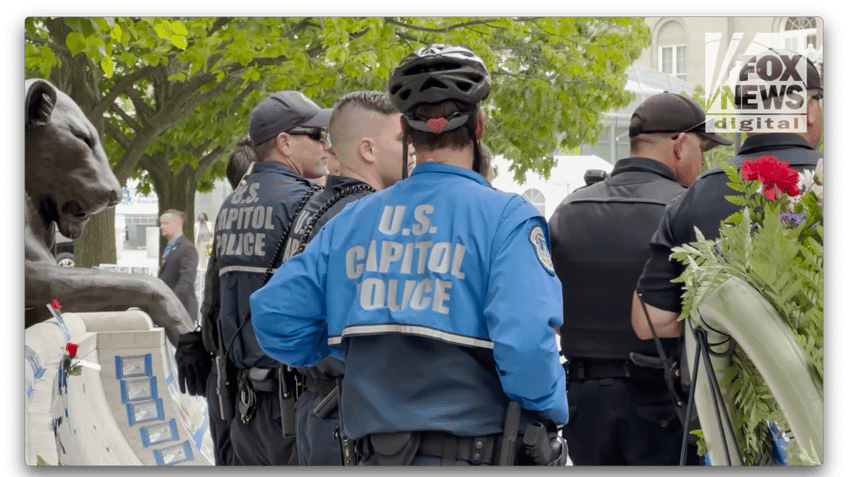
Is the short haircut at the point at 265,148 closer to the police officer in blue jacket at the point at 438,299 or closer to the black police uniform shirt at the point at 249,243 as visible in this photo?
the black police uniform shirt at the point at 249,243

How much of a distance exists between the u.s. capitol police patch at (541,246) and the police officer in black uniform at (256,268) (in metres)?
1.97

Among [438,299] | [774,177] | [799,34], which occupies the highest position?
[799,34]

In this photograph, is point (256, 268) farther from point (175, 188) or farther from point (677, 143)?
point (175, 188)

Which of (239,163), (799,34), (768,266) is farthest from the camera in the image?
(239,163)

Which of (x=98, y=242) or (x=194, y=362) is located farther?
(x=98, y=242)

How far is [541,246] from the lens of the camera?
2760 millimetres

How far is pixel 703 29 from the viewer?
3.45m

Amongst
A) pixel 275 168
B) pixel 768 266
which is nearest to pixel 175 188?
pixel 275 168

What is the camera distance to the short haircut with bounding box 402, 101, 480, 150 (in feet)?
9.53

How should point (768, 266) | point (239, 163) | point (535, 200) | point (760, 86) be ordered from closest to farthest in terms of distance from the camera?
point (768, 266) < point (760, 86) < point (239, 163) < point (535, 200)

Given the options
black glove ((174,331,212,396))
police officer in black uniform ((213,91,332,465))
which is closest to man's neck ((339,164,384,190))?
police officer in black uniform ((213,91,332,465))

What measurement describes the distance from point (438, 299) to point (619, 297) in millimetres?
1795

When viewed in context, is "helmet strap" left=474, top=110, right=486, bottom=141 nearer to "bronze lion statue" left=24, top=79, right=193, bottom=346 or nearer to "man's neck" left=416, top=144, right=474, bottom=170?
"man's neck" left=416, top=144, right=474, bottom=170

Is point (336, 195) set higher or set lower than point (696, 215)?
higher
